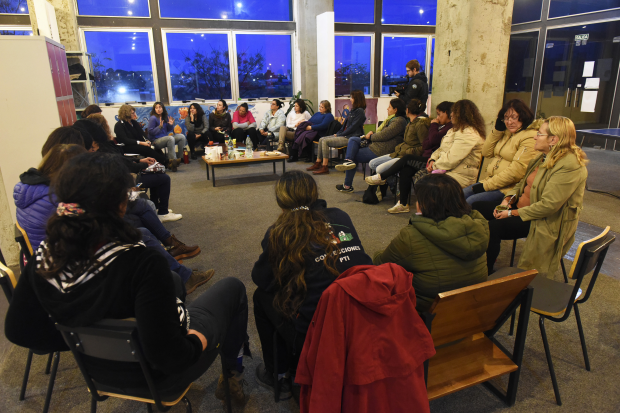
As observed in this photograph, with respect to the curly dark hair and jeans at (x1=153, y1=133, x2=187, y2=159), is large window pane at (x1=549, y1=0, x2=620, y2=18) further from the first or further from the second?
jeans at (x1=153, y1=133, x2=187, y2=159)

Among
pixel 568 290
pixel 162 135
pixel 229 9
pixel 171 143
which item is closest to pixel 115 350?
pixel 568 290

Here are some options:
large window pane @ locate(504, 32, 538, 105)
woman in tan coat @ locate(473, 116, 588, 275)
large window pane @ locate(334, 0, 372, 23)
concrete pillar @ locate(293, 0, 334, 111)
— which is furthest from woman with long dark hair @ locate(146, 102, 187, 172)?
large window pane @ locate(504, 32, 538, 105)

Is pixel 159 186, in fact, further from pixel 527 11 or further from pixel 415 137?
pixel 527 11

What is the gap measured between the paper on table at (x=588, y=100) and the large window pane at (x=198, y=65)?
8280 mm

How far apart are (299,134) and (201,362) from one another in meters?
6.42

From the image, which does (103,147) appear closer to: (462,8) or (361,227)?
(361,227)

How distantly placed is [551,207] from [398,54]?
355 inches

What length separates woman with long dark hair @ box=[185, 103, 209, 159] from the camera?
789 cm

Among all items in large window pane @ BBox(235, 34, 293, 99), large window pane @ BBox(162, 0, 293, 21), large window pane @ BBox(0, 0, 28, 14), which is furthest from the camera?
large window pane @ BBox(235, 34, 293, 99)

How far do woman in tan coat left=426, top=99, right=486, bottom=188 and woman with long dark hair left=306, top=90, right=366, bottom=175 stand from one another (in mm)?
2405

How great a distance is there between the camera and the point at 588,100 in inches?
367

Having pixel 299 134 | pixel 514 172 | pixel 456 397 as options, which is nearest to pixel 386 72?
pixel 299 134

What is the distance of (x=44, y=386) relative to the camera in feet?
6.59

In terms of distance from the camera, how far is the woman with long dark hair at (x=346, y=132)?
6242 millimetres
